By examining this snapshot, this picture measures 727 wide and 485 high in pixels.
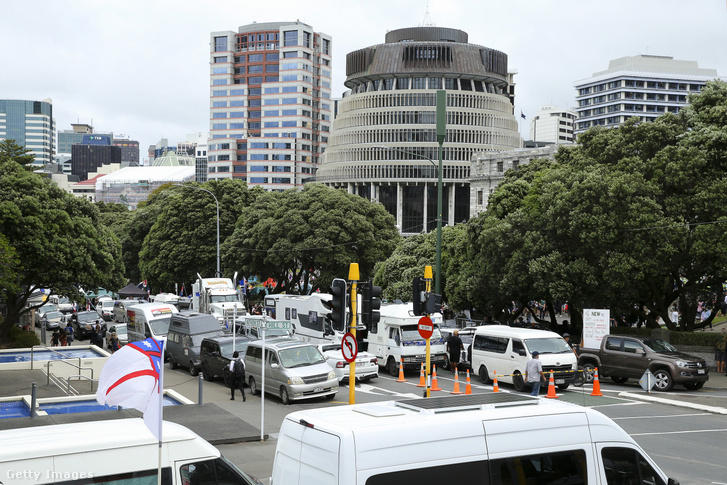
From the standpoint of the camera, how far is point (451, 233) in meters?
48.9

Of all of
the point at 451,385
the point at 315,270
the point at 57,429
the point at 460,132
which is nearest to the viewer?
the point at 57,429

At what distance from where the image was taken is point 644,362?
26188 mm

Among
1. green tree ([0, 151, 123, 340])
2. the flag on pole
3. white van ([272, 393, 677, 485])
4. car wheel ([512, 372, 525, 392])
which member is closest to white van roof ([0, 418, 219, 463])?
the flag on pole

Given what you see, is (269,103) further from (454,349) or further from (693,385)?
(693,385)

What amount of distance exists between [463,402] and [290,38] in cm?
17332

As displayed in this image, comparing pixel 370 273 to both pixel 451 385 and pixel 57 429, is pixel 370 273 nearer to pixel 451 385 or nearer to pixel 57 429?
pixel 451 385

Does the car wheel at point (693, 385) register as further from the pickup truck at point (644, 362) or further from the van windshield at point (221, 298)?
the van windshield at point (221, 298)

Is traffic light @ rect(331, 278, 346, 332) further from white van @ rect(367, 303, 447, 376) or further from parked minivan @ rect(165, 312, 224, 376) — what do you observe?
parked minivan @ rect(165, 312, 224, 376)

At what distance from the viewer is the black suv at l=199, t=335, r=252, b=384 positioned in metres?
28.6

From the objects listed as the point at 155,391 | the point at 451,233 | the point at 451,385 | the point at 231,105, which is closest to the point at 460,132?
the point at 231,105

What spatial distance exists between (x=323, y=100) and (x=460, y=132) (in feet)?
155

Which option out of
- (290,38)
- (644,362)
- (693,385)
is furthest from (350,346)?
(290,38)

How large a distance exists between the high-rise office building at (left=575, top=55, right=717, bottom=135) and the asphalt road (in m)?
171

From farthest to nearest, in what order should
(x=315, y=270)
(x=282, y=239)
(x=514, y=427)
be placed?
(x=315, y=270) → (x=282, y=239) → (x=514, y=427)
